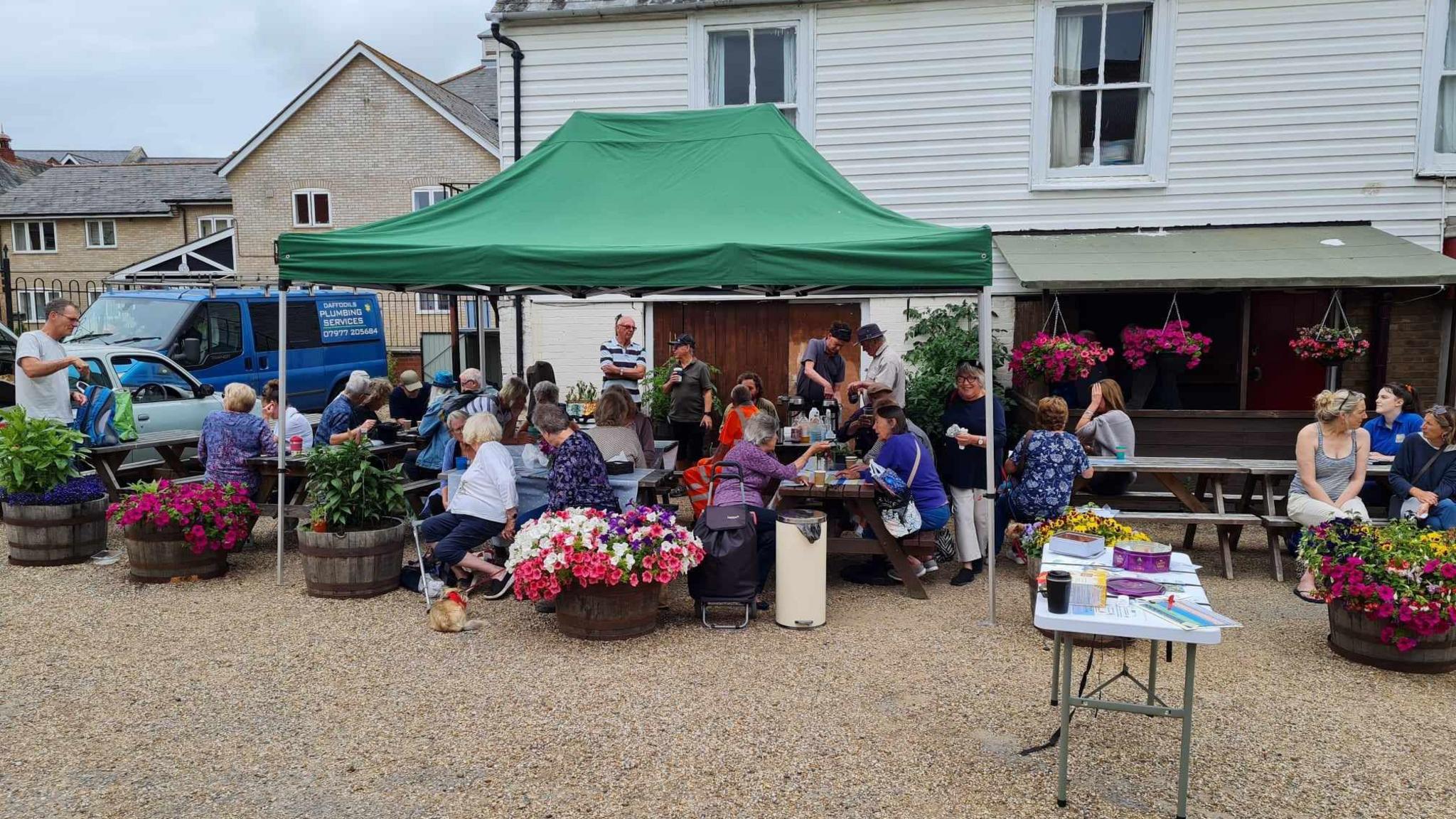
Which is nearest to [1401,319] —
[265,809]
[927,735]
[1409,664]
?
[1409,664]

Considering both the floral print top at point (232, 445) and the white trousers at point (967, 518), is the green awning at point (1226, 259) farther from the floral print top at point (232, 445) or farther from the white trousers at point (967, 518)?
the floral print top at point (232, 445)

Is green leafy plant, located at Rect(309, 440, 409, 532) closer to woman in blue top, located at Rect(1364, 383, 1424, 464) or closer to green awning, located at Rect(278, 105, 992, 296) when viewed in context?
green awning, located at Rect(278, 105, 992, 296)

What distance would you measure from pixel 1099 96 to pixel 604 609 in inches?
326

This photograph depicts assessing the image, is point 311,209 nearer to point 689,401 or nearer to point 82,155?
point 689,401

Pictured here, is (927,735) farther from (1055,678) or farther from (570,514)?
(570,514)

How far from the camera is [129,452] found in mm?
8766

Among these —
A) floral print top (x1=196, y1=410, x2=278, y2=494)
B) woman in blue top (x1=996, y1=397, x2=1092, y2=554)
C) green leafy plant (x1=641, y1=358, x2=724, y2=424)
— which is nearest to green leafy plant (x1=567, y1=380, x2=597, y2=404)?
green leafy plant (x1=641, y1=358, x2=724, y2=424)

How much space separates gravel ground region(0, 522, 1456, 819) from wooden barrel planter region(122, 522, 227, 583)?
0.39 meters

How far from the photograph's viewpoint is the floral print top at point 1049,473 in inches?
262

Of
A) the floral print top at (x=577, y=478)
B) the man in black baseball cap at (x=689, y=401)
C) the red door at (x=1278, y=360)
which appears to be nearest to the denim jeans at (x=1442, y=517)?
the red door at (x=1278, y=360)

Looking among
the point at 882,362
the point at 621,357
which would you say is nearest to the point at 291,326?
the point at 621,357

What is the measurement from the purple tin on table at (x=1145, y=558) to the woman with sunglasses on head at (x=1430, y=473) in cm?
344

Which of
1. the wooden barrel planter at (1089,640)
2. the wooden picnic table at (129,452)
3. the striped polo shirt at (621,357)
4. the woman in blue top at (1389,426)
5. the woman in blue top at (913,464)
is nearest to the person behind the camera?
the wooden barrel planter at (1089,640)

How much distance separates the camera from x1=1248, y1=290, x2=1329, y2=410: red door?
10.9 m
